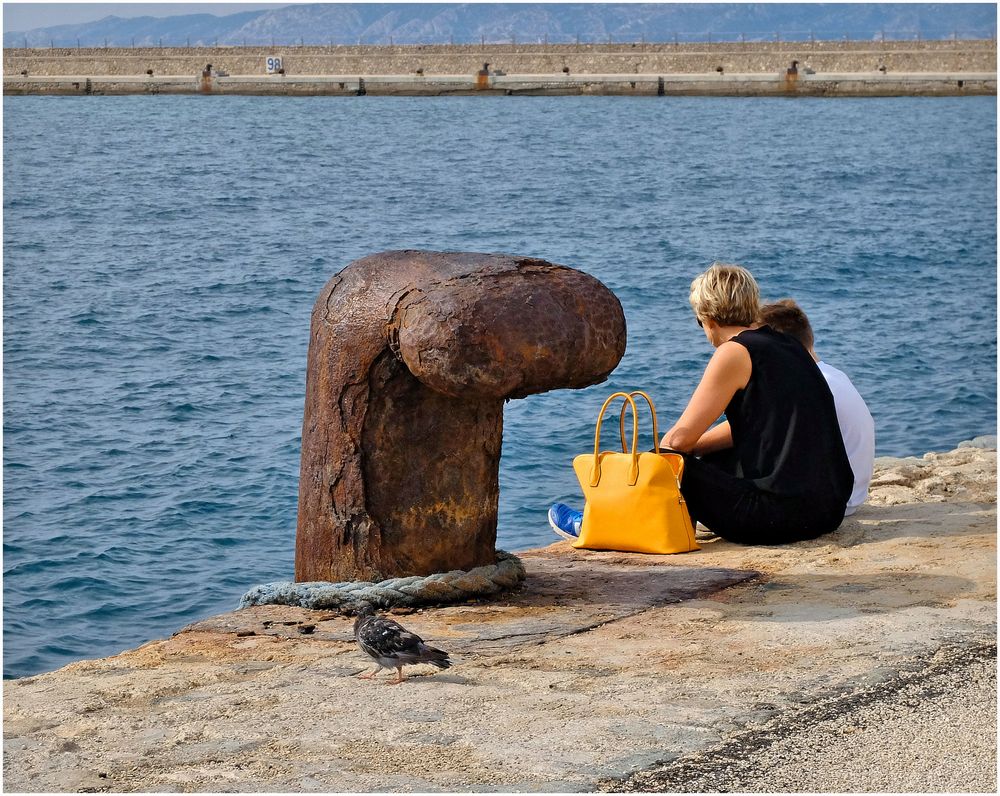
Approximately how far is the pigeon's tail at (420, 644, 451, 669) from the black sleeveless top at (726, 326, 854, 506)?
6.25 ft

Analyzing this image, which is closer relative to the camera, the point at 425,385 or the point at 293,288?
the point at 425,385

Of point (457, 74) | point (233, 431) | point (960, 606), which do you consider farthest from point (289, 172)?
point (960, 606)

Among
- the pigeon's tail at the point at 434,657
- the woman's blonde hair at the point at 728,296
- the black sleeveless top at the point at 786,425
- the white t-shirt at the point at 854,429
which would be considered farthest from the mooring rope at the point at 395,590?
the white t-shirt at the point at 854,429

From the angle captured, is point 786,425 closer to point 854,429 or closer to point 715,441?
point 715,441

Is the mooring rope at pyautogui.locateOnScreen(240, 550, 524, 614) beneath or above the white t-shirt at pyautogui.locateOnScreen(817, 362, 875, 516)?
beneath

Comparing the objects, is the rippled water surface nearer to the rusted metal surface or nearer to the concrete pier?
the concrete pier

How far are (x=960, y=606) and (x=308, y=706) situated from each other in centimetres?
218

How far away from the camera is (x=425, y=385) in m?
4.77

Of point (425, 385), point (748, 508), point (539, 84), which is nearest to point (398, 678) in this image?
point (425, 385)

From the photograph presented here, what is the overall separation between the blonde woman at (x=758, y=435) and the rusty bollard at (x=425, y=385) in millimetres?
890

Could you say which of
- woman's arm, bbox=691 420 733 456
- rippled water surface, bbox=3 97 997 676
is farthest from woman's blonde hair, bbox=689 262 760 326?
rippled water surface, bbox=3 97 997 676

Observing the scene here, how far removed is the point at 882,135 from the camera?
155 ft

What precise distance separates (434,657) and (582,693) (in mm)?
460

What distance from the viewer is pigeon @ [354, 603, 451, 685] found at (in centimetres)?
399
